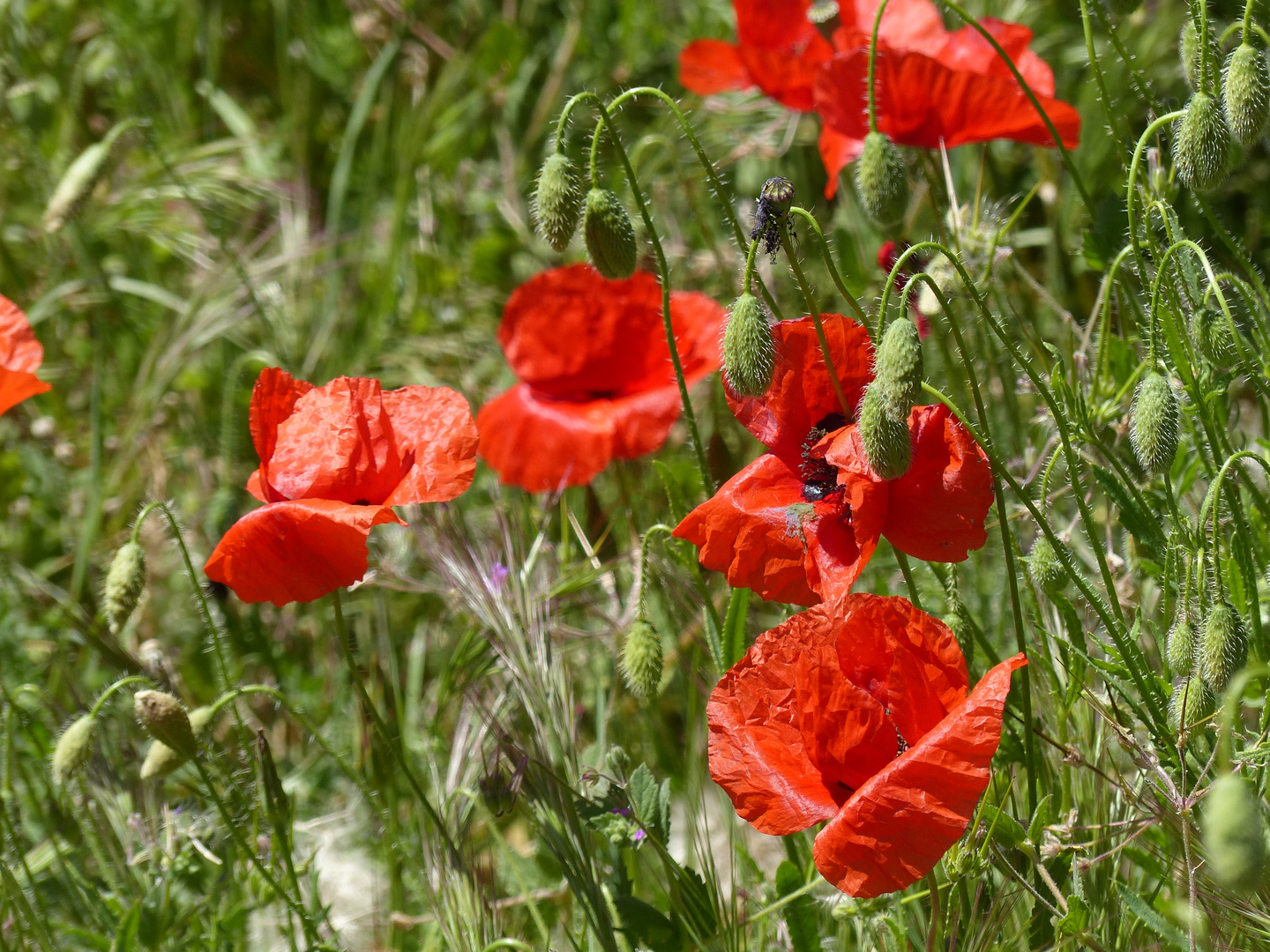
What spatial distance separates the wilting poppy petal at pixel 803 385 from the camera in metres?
1.67

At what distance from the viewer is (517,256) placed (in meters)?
3.69

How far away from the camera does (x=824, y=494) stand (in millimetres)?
1662

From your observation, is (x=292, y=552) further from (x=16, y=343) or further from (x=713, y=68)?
(x=713, y=68)

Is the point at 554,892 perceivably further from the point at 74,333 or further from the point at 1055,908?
the point at 74,333

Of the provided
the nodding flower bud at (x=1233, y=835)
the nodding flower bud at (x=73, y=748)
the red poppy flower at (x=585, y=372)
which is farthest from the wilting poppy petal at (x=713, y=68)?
the nodding flower bud at (x=1233, y=835)

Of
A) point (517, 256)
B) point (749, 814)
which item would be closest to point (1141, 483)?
point (749, 814)

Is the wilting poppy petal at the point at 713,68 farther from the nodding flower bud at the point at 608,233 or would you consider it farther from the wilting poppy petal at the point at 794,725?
the wilting poppy petal at the point at 794,725

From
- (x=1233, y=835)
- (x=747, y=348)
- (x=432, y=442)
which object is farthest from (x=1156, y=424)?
(x=432, y=442)

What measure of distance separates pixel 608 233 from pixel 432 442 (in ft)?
1.29

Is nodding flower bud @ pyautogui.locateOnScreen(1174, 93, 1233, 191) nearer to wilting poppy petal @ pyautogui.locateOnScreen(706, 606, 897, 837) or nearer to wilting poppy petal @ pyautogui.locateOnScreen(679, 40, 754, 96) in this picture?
wilting poppy petal @ pyautogui.locateOnScreen(706, 606, 897, 837)

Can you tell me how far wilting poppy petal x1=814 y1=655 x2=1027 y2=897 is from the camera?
137cm

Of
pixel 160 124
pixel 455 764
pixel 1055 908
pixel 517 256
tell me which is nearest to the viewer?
pixel 1055 908

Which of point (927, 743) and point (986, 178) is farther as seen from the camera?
point (986, 178)

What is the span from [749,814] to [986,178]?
87.7 inches
